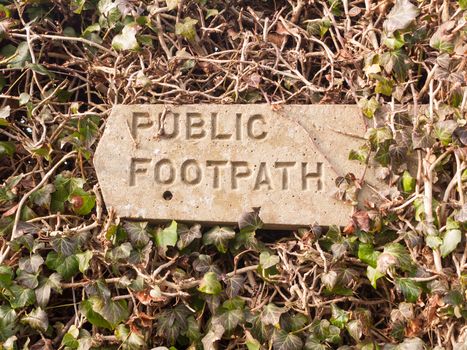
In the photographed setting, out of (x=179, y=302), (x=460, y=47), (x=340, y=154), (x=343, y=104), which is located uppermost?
(x=460, y=47)

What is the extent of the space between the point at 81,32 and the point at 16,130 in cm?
40

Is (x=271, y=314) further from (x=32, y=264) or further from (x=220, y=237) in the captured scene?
(x=32, y=264)

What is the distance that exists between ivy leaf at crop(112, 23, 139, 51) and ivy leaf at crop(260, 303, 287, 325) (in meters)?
0.88

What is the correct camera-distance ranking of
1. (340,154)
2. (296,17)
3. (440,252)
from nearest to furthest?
(440,252)
(340,154)
(296,17)

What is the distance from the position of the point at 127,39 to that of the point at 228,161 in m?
0.51

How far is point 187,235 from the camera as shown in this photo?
63.9 inches

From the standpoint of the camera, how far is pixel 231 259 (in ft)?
5.49

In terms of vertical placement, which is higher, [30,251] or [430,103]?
[430,103]

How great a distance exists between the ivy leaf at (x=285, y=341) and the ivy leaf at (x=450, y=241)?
0.46m

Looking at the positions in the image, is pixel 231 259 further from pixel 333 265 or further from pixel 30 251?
pixel 30 251

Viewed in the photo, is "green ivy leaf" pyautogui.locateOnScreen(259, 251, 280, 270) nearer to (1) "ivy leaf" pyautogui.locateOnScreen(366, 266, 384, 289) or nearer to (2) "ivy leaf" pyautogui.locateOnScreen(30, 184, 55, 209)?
(1) "ivy leaf" pyautogui.locateOnScreen(366, 266, 384, 289)

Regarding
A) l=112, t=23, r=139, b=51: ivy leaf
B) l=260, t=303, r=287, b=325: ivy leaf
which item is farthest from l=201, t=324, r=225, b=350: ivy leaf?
l=112, t=23, r=139, b=51: ivy leaf

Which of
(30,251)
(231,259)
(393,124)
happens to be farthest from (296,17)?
(30,251)

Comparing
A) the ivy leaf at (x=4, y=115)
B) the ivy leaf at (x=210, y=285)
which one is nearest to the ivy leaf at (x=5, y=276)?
the ivy leaf at (x=4, y=115)
